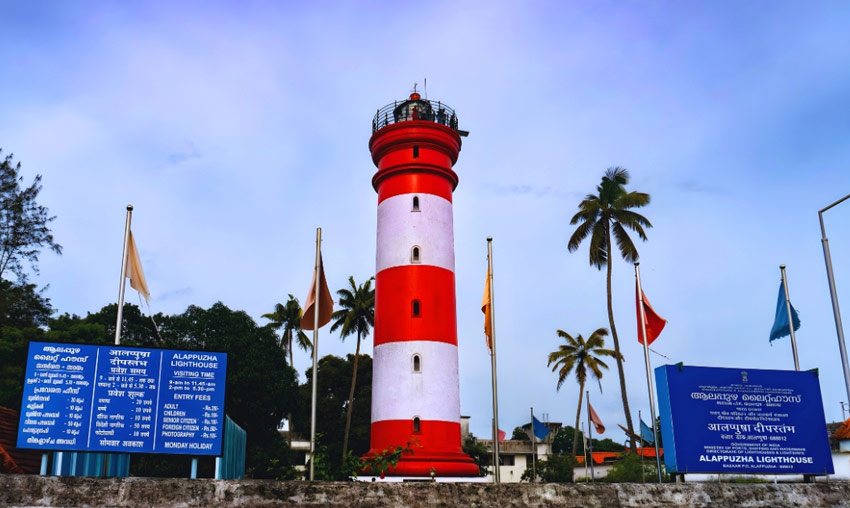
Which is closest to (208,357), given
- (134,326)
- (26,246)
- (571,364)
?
(134,326)

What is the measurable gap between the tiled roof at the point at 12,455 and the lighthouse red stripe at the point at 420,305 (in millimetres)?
11750

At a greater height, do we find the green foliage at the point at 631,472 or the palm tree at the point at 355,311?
the palm tree at the point at 355,311

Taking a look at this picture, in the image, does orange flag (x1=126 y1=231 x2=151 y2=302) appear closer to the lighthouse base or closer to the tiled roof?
the tiled roof

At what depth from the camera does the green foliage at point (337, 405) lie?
51.9m

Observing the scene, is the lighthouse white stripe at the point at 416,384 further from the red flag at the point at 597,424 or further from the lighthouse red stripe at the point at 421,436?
the red flag at the point at 597,424

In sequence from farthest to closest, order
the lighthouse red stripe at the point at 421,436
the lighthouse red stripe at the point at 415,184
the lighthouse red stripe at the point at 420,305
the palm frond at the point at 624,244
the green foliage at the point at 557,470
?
the green foliage at the point at 557,470
the palm frond at the point at 624,244
the lighthouse red stripe at the point at 415,184
the lighthouse red stripe at the point at 420,305
the lighthouse red stripe at the point at 421,436

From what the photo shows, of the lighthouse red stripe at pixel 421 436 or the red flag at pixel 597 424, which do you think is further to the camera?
the red flag at pixel 597 424

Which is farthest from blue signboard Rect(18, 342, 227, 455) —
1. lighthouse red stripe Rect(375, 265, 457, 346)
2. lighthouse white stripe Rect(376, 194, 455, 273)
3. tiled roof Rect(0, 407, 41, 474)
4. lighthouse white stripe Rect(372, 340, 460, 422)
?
lighthouse white stripe Rect(376, 194, 455, 273)

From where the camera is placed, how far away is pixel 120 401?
1160 cm

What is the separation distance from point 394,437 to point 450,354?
3447mm

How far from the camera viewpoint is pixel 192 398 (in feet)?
39.1

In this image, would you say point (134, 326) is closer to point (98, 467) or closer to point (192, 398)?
point (98, 467)

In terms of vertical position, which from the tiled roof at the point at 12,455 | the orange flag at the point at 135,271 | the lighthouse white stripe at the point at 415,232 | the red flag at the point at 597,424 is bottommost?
the tiled roof at the point at 12,455

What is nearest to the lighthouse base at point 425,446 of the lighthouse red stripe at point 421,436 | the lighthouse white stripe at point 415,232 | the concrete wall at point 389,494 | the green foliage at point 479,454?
the lighthouse red stripe at point 421,436
